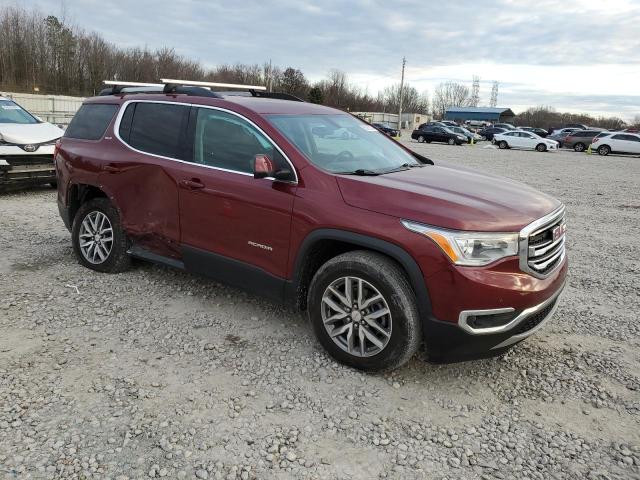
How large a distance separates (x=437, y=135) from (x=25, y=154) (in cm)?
3496

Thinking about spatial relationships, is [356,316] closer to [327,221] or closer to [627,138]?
[327,221]

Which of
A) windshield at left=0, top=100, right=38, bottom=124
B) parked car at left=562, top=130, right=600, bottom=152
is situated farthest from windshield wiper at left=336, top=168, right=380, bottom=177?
parked car at left=562, top=130, right=600, bottom=152

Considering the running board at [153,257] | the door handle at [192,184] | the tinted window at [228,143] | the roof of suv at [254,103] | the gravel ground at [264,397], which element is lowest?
the gravel ground at [264,397]

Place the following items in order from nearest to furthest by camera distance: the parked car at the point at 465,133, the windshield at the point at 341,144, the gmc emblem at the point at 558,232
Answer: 1. the gmc emblem at the point at 558,232
2. the windshield at the point at 341,144
3. the parked car at the point at 465,133

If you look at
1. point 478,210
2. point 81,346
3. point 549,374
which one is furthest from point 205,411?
point 549,374

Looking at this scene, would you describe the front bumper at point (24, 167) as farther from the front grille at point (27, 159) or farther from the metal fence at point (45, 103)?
the metal fence at point (45, 103)

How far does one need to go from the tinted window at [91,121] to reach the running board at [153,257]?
4.11 feet

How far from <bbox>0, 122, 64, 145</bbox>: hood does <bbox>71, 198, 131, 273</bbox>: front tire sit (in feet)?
14.8

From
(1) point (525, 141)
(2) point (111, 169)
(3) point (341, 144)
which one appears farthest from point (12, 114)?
(1) point (525, 141)

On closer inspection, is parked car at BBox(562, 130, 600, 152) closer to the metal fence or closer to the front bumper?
the metal fence

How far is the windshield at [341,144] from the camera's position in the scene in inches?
156

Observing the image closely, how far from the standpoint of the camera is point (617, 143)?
106ft

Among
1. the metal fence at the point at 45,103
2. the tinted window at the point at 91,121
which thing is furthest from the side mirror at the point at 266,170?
the metal fence at the point at 45,103

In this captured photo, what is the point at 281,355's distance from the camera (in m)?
3.82
